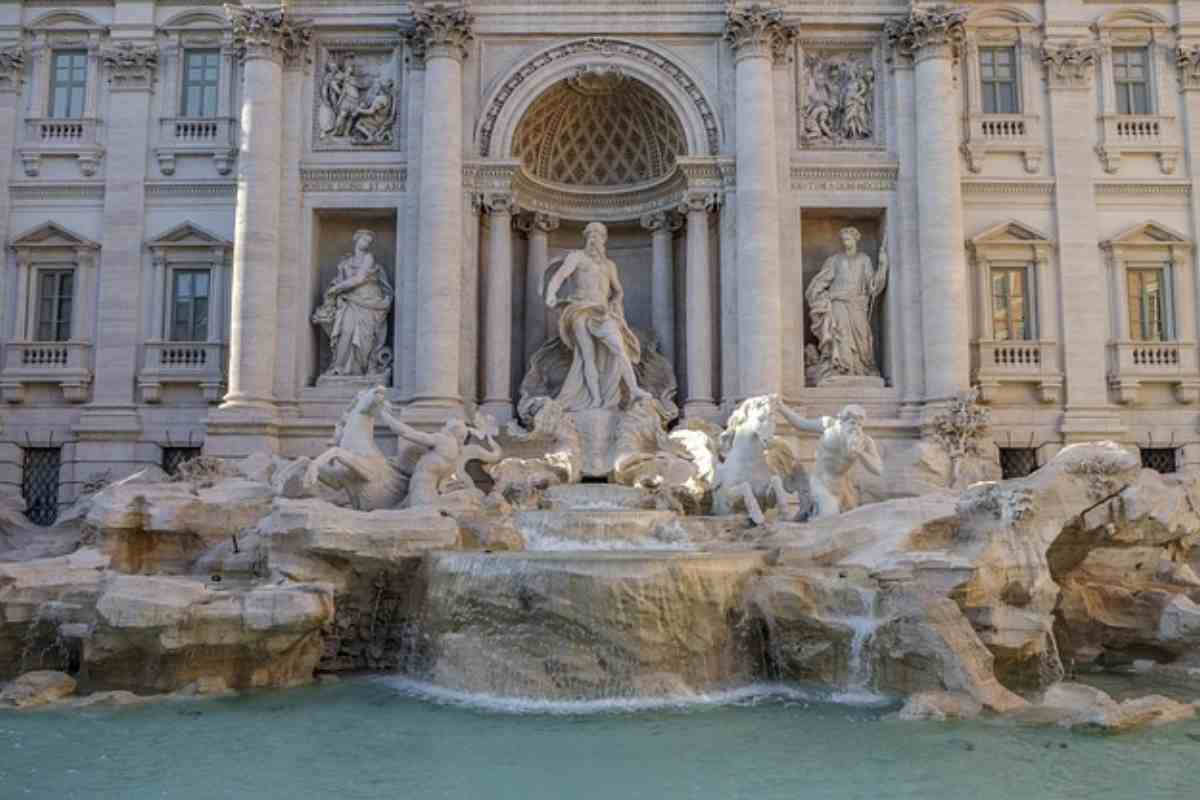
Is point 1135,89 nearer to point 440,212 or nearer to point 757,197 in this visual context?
point 757,197

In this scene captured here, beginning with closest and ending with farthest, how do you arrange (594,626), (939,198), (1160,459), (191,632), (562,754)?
(562,754) → (594,626) → (191,632) → (939,198) → (1160,459)

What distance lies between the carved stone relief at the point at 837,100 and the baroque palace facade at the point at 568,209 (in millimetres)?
58

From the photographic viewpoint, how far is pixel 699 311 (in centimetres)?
1970

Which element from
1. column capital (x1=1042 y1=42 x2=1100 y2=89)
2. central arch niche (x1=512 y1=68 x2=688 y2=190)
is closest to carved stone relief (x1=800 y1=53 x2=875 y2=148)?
central arch niche (x1=512 y1=68 x2=688 y2=190)

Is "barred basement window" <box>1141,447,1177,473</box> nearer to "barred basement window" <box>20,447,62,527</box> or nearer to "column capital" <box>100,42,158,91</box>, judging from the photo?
"column capital" <box>100,42,158,91</box>

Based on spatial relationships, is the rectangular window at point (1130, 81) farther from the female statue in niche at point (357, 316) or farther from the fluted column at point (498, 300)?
the female statue in niche at point (357, 316)

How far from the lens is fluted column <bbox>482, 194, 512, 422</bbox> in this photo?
19875 mm

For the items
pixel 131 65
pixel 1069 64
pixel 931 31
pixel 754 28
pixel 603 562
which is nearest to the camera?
pixel 603 562

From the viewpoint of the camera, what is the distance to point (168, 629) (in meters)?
11.1

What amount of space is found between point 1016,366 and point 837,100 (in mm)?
6336

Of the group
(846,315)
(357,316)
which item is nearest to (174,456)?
(357,316)

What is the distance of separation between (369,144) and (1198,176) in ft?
54.3

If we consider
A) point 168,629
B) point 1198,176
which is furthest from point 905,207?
point 168,629

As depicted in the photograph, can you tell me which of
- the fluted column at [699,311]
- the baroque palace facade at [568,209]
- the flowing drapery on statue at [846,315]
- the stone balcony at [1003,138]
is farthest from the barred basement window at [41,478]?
the stone balcony at [1003,138]
